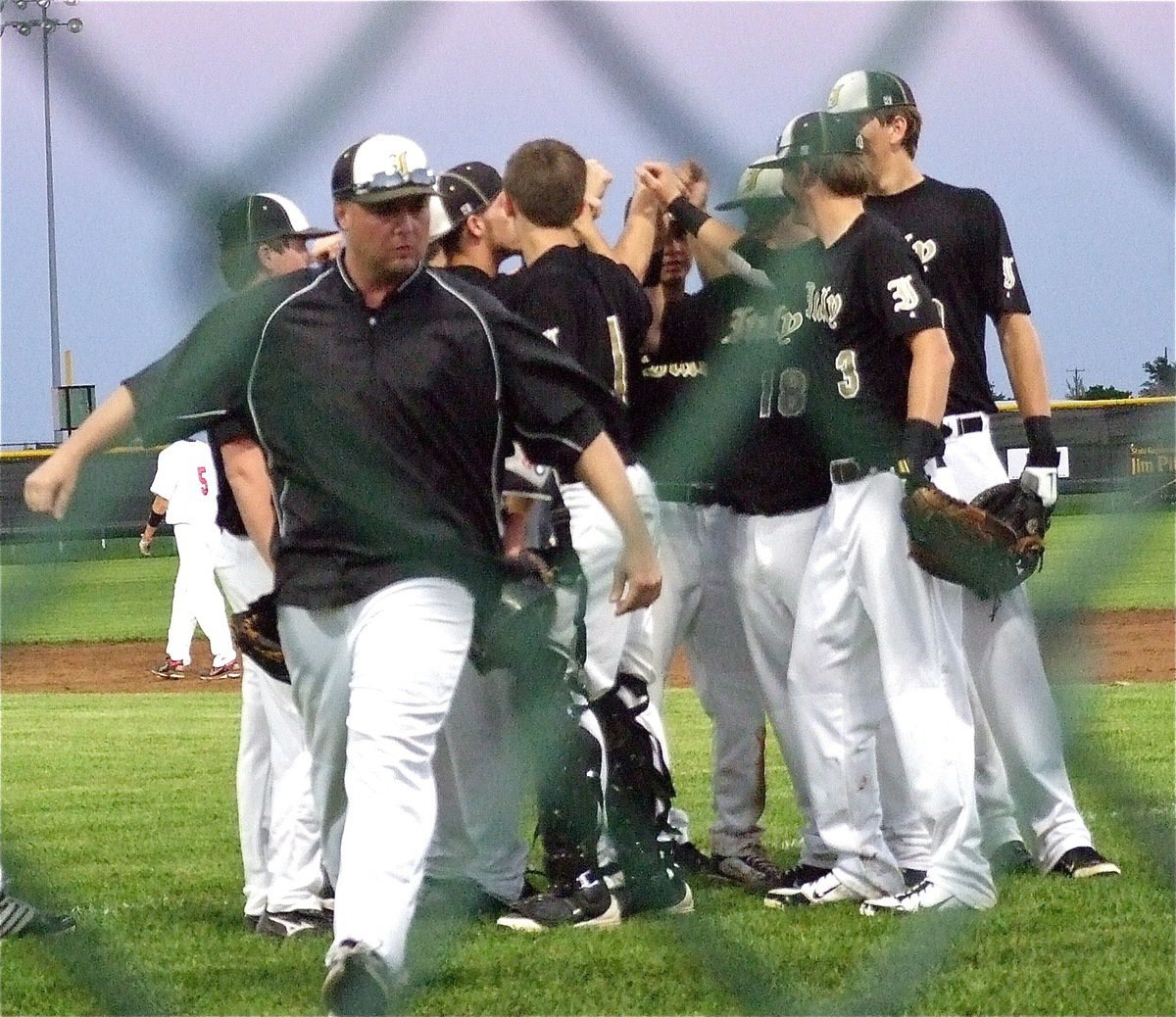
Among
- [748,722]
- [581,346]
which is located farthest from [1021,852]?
[581,346]

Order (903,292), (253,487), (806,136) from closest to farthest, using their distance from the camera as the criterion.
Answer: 1. (806,136)
2. (253,487)
3. (903,292)

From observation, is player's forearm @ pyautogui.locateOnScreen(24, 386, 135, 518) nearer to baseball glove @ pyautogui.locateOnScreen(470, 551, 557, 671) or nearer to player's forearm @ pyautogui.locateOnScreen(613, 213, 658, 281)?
baseball glove @ pyautogui.locateOnScreen(470, 551, 557, 671)

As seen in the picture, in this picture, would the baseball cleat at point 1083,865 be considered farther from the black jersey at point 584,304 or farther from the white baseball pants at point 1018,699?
the black jersey at point 584,304

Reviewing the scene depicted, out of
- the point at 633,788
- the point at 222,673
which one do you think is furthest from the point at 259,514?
the point at 222,673

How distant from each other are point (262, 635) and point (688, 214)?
137 cm

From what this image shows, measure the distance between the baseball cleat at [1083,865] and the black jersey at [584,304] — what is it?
1445 millimetres

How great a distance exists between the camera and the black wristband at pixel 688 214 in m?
2.46

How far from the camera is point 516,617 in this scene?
11.5 feet

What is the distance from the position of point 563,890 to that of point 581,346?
115cm

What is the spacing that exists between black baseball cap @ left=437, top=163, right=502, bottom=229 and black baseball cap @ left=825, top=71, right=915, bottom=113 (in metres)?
2.03

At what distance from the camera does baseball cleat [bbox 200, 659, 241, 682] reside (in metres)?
13.3

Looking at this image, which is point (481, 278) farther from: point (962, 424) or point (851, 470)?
point (962, 424)

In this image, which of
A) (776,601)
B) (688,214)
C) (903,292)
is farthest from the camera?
(776,601)

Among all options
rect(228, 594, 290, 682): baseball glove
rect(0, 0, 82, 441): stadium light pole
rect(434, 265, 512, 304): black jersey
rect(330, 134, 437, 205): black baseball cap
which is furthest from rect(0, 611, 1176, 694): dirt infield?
rect(0, 0, 82, 441): stadium light pole
